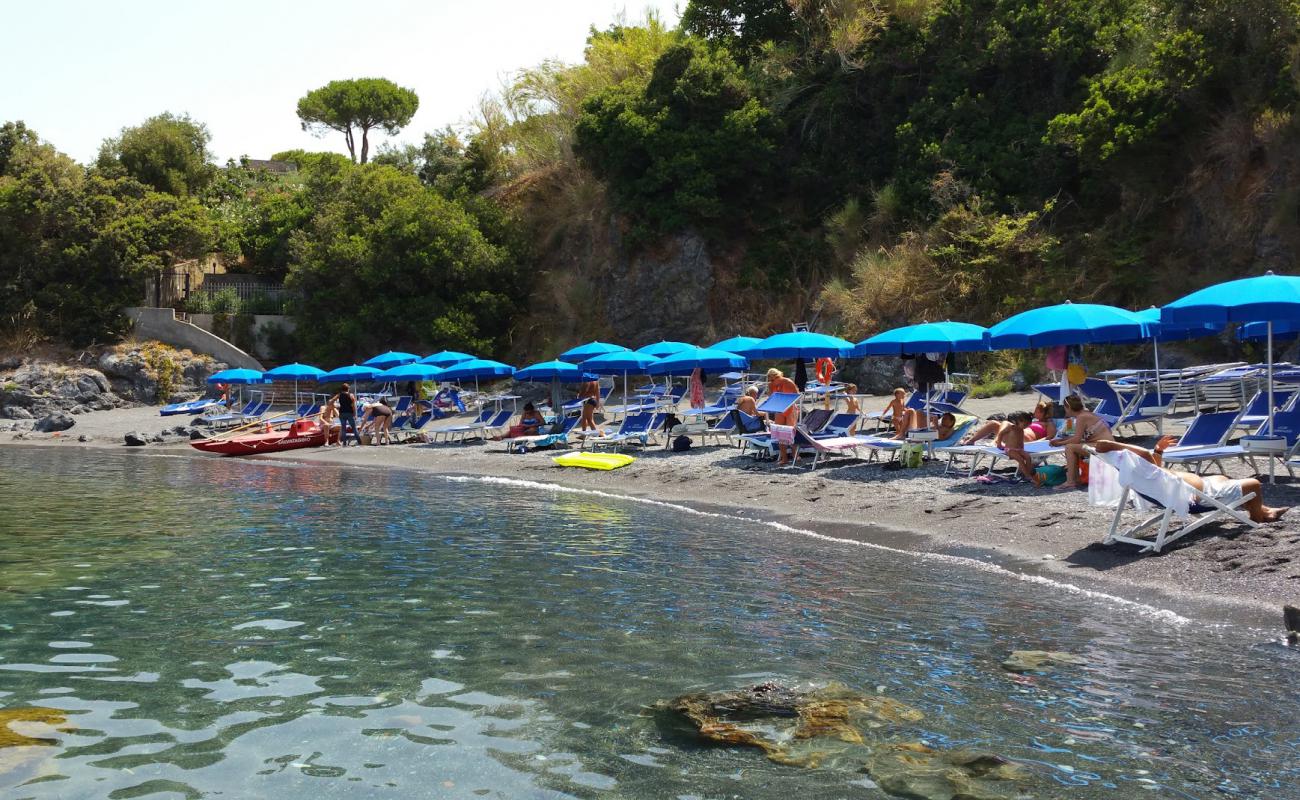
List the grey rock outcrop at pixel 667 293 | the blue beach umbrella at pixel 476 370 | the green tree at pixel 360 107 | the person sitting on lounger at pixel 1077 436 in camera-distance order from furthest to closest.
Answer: the green tree at pixel 360 107, the grey rock outcrop at pixel 667 293, the blue beach umbrella at pixel 476 370, the person sitting on lounger at pixel 1077 436

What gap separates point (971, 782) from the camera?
17.6 feet

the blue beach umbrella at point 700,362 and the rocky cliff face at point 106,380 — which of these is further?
the rocky cliff face at point 106,380

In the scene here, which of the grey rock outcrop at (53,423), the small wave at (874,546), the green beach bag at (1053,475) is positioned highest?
the grey rock outcrop at (53,423)

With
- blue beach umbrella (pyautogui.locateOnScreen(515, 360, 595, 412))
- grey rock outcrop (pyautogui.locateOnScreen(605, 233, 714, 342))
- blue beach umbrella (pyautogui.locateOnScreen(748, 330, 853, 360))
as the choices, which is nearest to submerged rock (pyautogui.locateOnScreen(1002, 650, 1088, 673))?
blue beach umbrella (pyautogui.locateOnScreen(748, 330, 853, 360))

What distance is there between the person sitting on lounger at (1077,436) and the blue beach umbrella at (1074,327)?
1368mm

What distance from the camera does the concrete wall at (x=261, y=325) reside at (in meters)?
41.1

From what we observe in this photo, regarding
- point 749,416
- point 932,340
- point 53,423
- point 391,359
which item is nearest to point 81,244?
point 53,423

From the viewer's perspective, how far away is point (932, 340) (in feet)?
56.7

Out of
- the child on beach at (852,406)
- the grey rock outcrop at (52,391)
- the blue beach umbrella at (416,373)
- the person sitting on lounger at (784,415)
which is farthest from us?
the grey rock outcrop at (52,391)

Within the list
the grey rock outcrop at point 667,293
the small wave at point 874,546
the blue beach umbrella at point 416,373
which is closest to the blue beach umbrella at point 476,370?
the blue beach umbrella at point 416,373

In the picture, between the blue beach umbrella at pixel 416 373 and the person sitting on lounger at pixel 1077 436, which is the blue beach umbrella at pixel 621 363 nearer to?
the blue beach umbrella at pixel 416 373

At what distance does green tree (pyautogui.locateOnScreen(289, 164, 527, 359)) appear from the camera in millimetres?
37562

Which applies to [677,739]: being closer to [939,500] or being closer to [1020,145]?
[939,500]

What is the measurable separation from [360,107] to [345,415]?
47184 mm
